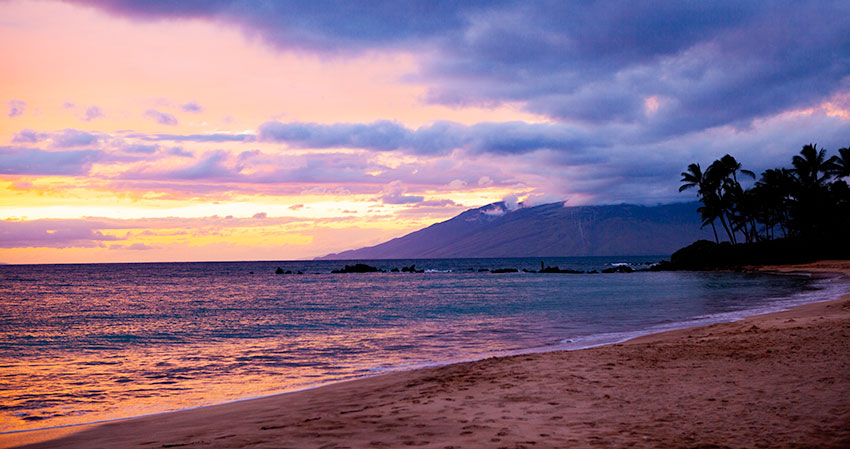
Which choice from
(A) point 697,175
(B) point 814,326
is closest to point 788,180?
(A) point 697,175

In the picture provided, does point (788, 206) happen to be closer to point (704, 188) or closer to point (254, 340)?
point (704, 188)

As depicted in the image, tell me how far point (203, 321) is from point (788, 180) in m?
75.1

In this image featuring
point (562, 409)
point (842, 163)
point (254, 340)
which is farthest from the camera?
point (842, 163)

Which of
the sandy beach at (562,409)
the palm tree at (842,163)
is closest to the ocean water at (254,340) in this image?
the sandy beach at (562,409)

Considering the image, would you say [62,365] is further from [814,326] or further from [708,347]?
[814,326]

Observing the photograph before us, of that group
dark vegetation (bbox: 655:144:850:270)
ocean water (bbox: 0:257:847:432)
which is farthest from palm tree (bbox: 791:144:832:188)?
ocean water (bbox: 0:257:847:432)

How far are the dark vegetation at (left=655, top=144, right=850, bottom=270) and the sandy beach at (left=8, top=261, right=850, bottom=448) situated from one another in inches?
2798

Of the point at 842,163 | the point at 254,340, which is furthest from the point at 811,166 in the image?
the point at 254,340

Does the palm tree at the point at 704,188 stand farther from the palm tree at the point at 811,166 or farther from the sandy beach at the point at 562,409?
the sandy beach at the point at 562,409

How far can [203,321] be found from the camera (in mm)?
28688

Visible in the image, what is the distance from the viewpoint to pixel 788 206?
81.2 meters

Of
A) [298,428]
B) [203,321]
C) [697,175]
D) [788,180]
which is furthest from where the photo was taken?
[697,175]

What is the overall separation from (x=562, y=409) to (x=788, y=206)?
Answer: 89377 mm

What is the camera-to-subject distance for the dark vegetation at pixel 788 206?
232ft
